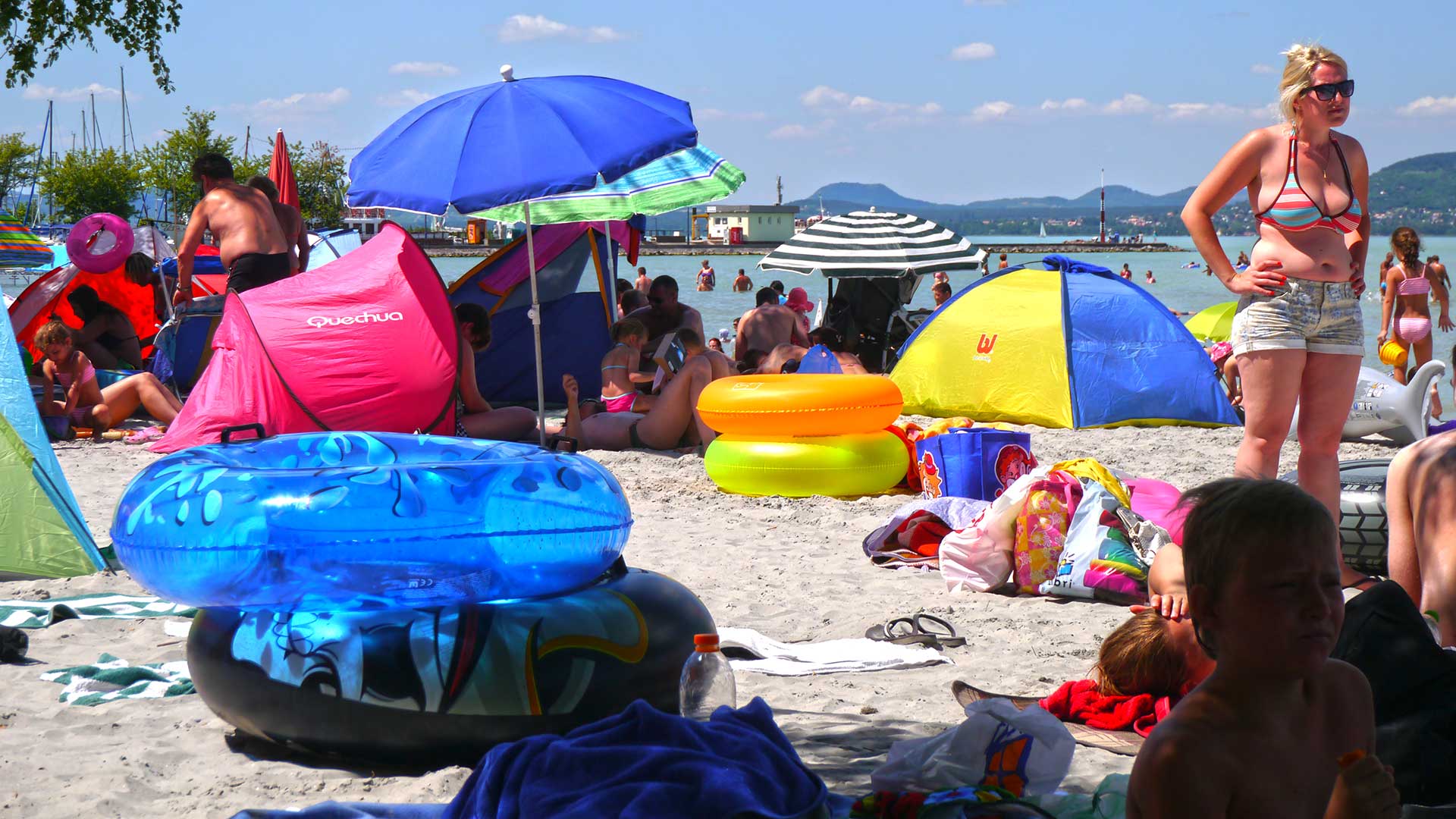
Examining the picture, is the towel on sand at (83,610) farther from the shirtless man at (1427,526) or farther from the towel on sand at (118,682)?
the shirtless man at (1427,526)

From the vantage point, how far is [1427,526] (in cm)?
296

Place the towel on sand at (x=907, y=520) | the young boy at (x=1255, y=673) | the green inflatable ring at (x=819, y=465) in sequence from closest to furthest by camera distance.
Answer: the young boy at (x=1255, y=673)
the towel on sand at (x=907, y=520)
the green inflatable ring at (x=819, y=465)

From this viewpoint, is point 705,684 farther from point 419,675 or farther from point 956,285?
point 956,285

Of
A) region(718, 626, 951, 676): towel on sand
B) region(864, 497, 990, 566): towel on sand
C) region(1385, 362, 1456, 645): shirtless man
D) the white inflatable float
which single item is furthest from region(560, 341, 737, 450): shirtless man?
region(1385, 362, 1456, 645): shirtless man

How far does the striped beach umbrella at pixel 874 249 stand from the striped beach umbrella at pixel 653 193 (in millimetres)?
3304

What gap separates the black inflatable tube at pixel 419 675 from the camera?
308cm

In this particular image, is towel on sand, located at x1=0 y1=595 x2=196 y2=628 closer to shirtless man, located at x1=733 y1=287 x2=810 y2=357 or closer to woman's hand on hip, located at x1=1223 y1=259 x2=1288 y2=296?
woman's hand on hip, located at x1=1223 y1=259 x2=1288 y2=296

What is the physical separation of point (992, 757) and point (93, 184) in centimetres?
6348

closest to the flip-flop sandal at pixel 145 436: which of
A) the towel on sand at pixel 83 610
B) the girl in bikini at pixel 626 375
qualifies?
the girl in bikini at pixel 626 375

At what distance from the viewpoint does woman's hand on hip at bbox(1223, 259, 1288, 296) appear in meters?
4.21

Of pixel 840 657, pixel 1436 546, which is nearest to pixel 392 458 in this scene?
pixel 840 657

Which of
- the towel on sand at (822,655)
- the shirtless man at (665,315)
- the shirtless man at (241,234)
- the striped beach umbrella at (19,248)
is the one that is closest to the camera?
the towel on sand at (822,655)

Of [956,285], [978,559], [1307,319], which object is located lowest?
[956,285]

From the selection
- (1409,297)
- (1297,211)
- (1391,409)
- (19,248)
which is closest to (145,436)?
(1297,211)
